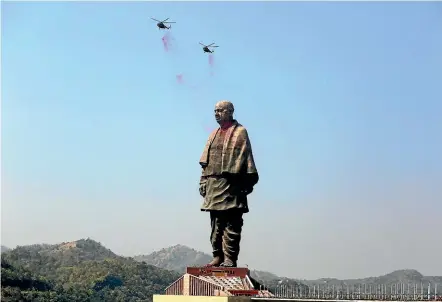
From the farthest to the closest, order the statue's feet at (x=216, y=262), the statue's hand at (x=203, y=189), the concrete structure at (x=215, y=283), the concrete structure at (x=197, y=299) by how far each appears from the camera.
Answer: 1. the statue's hand at (x=203, y=189)
2. the statue's feet at (x=216, y=262)
3. the concrete structure at (x=215, y=283)
4. the concrete structure at (x=197, y=299)

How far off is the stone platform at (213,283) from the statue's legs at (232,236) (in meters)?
0.85

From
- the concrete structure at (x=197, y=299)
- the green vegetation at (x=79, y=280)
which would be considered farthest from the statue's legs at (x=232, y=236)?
the green vegetation at (x=79, y=280)

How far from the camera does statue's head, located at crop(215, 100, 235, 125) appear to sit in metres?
35.5

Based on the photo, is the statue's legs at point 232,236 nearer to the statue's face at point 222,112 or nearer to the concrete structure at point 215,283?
the concrete structure at point 215,283

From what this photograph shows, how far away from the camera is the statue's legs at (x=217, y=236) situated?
1378 inches

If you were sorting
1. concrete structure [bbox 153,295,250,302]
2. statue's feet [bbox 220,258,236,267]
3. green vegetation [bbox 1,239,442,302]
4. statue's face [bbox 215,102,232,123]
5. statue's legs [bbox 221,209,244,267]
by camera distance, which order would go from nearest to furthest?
concrete structure [bbox 153,295,250,302]
statue's feet [bbox 220,258,236,267]
statue's legs [bbox 221,209,244,267]
statue's face [bbox 215,102,232,123]
green vegetation [bbox 1,239,442,302]

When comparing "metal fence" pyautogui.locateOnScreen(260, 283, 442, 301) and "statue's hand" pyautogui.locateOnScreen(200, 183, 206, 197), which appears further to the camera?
"statue's hand" pyautogui.locateOnScreen(200, 183, 206, 197)

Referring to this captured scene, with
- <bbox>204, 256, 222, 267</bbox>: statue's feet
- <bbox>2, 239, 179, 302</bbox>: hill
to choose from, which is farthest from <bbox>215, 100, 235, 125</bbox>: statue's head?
<bbox>2, 239, 179, 302</bbox>: hill

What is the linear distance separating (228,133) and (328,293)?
351 inches

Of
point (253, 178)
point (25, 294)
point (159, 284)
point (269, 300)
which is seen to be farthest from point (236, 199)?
point (159, 284)

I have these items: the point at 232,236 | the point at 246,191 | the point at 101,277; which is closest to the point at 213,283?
the point at 232,236

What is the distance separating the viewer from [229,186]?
34.9m

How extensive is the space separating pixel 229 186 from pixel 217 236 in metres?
2.11

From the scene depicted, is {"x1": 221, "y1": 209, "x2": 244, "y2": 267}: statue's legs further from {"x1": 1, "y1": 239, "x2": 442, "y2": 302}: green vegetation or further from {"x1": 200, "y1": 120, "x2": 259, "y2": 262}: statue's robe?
{"x1": 1, "y1": 239, "x2": 442, "y2": 302}: green vegetation
